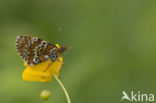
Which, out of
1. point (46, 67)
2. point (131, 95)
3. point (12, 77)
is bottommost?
point (131, 95)

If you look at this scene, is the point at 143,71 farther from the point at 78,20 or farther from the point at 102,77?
the point at 78,20

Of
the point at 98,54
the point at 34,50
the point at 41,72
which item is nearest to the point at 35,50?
the point at 34,50

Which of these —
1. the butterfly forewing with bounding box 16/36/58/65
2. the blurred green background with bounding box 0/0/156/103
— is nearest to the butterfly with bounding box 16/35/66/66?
the butterfly forewing with bounding box 16/36/58/65

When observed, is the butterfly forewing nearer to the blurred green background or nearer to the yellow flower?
the yellow flower

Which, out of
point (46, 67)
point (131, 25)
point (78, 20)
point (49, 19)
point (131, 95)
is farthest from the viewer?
point (49, 19)

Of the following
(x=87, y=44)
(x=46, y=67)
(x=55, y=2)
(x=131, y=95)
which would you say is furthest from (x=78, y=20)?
(x=46, y=67)

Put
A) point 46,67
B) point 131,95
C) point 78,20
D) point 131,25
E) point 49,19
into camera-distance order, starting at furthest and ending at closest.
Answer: point 49,19, point 78,20, point 131,25, point 131,95, point 46,67

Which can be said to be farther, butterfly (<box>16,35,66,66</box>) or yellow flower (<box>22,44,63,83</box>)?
butterfly (<box>16,35,66,66</box>)
